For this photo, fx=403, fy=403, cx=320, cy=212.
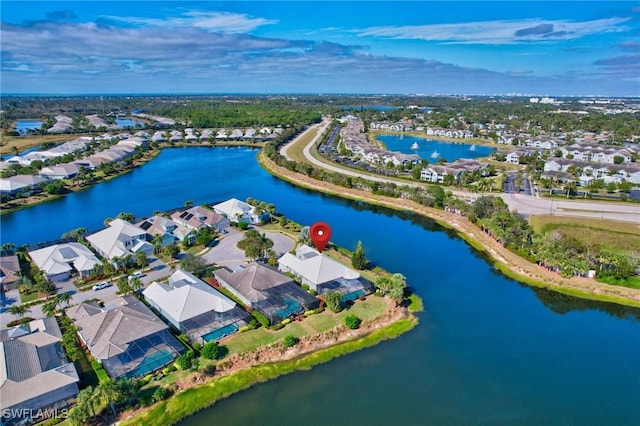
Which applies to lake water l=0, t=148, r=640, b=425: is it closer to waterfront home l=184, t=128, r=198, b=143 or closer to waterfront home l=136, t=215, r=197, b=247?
waterfront home l=136, t=215, r=197, b=247

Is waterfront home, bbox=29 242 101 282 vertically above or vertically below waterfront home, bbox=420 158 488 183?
below

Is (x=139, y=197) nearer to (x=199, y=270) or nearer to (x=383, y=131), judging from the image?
(x=199, y=270)

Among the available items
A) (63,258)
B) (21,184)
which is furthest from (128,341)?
(21,184)

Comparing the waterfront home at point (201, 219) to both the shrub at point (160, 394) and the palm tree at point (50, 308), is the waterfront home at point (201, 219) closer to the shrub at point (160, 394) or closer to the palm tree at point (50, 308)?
the palm tree at point (50, 308)

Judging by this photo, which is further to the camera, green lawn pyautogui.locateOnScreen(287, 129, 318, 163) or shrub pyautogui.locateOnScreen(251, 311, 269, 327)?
green lawn pyautogui.locateOnScreen(287, 129, 318, 163)

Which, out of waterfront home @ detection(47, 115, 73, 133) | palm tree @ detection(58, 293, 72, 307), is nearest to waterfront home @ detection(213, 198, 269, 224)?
palm tree @ detection(58, 293, 72, 307)

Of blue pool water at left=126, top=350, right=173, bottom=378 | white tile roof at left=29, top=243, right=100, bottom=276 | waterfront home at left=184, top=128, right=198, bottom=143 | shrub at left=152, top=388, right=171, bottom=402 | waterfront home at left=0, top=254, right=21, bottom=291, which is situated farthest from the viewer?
waterfront home at left=184, top=128, right=198, bottom=143

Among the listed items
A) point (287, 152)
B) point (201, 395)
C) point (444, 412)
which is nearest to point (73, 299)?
point (201, 395)
